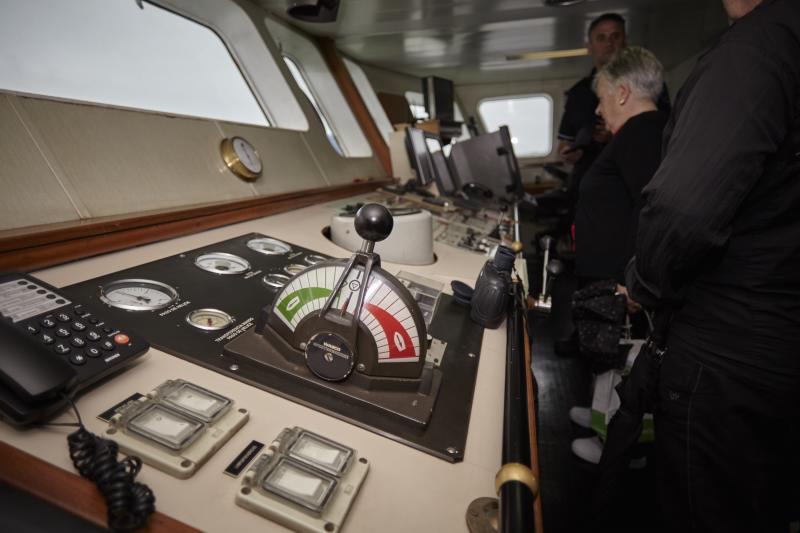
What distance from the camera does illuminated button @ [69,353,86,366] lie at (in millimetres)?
595

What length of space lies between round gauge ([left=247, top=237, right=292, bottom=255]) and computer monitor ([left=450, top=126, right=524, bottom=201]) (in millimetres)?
2698

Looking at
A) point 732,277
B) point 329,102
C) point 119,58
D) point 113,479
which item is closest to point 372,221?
point 113,479

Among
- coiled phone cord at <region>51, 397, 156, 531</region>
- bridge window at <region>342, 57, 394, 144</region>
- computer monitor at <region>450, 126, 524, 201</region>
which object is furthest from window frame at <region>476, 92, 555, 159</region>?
coiled phone cord at <region>51, 397, 156, 531</region>

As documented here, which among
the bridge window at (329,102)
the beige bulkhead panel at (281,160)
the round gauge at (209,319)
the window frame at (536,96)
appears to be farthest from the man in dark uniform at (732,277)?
the window frame at (536,96)

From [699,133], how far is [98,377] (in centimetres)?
131

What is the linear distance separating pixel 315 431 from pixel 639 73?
1936 mm

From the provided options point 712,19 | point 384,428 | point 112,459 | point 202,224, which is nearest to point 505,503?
point 384,428

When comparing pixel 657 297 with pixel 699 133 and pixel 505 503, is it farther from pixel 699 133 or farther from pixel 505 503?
pixel 505 503

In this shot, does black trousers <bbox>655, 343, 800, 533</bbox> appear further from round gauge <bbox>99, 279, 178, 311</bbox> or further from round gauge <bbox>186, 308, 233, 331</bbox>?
round gauge <bbox>99, 279, 178, 311</bbox>

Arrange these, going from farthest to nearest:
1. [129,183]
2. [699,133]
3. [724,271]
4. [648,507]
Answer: [648,507]
[129,183]
[724,271]
[699,133]

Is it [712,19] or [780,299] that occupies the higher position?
[712,19]

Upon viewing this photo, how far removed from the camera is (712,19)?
12.4 ft

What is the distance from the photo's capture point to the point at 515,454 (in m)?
0.54

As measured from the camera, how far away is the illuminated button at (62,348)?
60 centimetres
